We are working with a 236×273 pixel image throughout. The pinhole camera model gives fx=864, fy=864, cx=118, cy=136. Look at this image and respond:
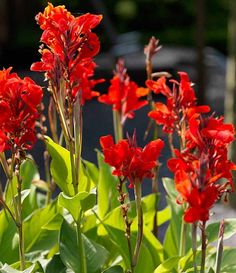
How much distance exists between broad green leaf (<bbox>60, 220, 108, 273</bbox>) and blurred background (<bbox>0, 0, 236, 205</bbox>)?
4919 millimetres

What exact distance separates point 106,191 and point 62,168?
0.58 meters

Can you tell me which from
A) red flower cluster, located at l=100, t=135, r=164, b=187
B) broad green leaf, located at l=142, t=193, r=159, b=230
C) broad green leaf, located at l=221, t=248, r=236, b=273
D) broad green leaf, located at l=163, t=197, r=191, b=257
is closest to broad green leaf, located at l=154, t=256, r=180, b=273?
broad green leaf, located at l=221, t=248, r=236, b=273

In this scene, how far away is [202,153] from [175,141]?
20.5 ft

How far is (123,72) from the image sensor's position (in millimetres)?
2510

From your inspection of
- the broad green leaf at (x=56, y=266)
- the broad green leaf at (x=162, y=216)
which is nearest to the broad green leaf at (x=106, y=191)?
the broad green leaf at (x=162, y=216)

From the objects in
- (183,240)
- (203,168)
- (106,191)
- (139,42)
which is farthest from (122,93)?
(139,42)

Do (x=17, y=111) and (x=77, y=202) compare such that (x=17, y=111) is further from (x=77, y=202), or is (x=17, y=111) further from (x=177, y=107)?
(x=177, y=107)

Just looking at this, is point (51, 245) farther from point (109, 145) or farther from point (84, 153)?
point (84, 153)

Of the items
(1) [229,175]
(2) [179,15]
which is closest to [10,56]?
(2) [179,15]

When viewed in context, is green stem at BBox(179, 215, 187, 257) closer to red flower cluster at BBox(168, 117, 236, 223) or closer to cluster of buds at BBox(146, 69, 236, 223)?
cluster of buds at BBox(146, 69, 236, 223)

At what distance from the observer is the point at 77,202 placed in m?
1.85

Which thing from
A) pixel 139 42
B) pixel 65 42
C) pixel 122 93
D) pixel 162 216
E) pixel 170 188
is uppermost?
pixel 65 42

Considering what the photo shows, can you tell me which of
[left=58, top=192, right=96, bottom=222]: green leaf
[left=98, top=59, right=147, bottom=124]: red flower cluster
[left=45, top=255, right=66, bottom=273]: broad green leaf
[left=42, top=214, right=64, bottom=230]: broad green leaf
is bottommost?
[left=45, top=255, right=66, bottom=273]: broad green leaf

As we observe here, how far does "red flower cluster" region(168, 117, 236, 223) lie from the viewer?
1.60 meters
